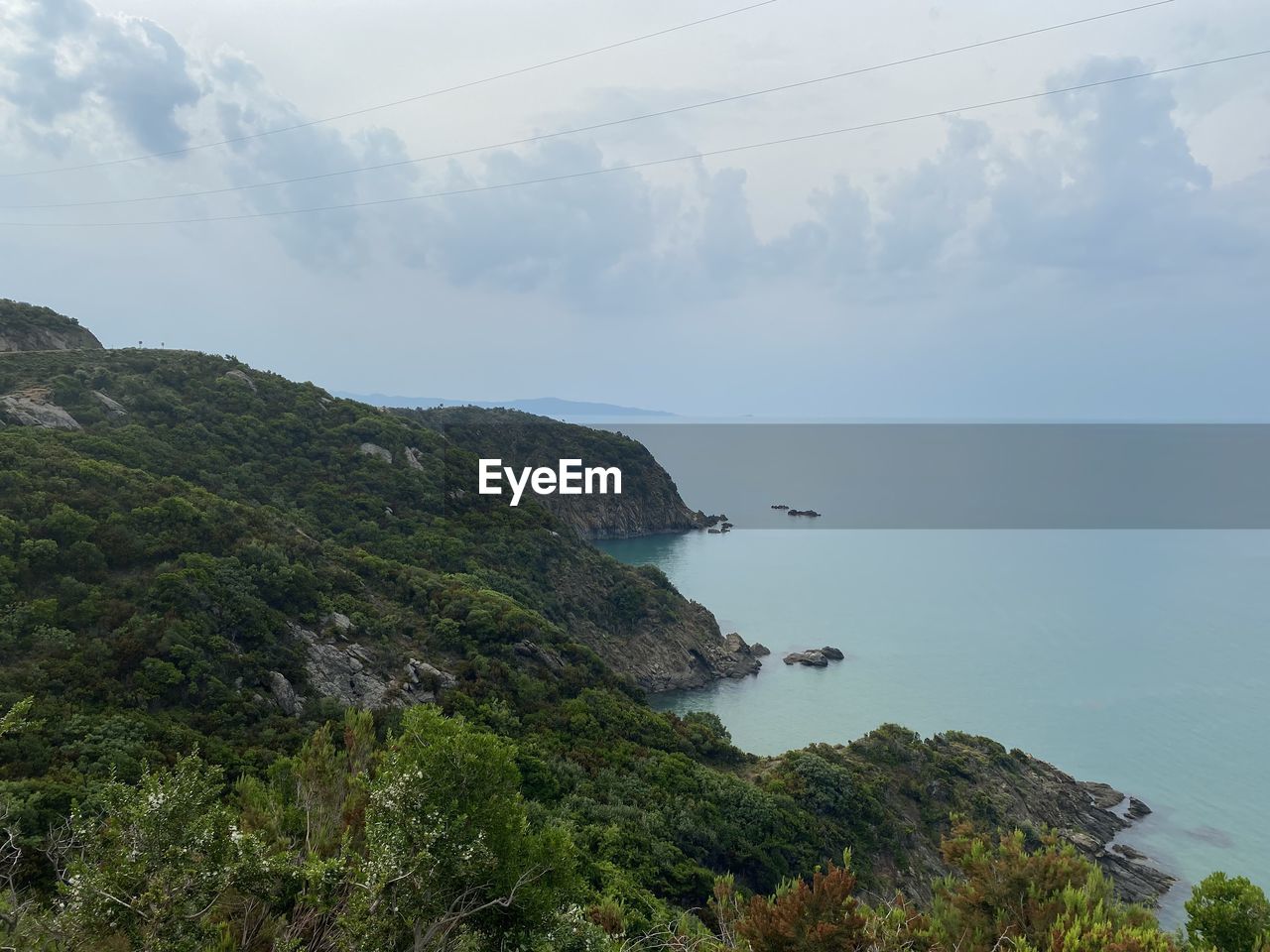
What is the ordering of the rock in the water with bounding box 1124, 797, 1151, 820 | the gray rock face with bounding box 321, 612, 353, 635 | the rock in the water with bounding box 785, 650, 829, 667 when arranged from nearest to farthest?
the gray rock face with bounding box 321, 612, 353, 635
the rock in the water with bounding box 1124, 797, 1151, 820
the rock in the water with bounding box 785, 650, 829, 667

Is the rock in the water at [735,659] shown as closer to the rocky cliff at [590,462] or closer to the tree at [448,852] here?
the rocky cliff at [590,462]

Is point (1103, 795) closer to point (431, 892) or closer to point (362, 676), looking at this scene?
point (362, 676)

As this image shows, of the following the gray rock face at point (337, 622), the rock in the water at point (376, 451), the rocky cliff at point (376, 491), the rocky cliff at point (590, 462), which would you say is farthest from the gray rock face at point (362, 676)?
the rocky cliff at point (590, 462)

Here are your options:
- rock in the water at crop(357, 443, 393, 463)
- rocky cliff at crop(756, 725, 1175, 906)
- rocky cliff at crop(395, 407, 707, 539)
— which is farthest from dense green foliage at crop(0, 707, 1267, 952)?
rocky cliff at crop(395, 407, 707, 539)

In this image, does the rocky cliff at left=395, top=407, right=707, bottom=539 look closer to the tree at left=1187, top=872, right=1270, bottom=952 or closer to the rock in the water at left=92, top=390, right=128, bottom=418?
the rock in the water at left=92, top=390, right=128, bottom=418

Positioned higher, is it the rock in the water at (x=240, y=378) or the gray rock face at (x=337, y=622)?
the rock in the water at (x=240, y=378)

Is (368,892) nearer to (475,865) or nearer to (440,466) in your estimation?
(475,865)
